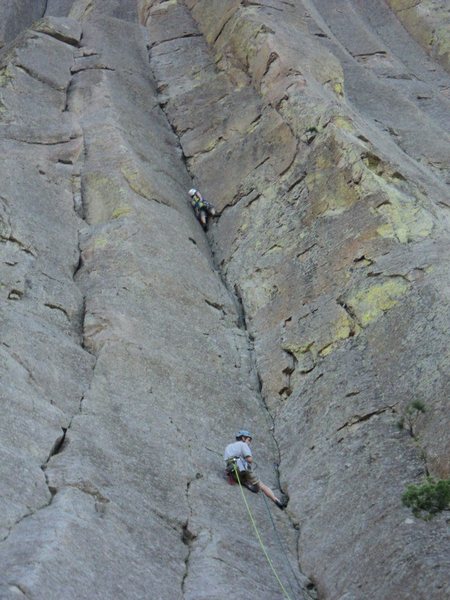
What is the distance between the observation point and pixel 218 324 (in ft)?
65.1

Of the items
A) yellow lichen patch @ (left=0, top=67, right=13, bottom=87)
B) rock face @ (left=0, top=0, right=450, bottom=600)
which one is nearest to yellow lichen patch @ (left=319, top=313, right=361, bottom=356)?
rock face @ (left=0, top=0, right=450, bottom=600)

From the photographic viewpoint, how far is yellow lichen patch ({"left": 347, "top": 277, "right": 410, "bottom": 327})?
1742cm

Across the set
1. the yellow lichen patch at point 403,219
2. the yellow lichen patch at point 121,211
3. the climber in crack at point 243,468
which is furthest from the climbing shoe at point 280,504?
the yellow lichen patch at point 121,211

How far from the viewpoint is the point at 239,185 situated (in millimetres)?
24484

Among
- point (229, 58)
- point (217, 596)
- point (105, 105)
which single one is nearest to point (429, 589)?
point (217, 596)

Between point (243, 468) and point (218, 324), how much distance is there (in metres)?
5.35

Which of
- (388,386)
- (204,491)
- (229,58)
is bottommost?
(204,491)

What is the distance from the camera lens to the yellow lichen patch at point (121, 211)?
2142 cm

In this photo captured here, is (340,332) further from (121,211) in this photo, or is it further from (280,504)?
(121,211)

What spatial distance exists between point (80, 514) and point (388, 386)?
6.66 metres

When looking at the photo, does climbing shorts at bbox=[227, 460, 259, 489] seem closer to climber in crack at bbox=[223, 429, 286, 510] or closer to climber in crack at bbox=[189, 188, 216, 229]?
climber in crack at bbox=[223, 429, 286, 510]

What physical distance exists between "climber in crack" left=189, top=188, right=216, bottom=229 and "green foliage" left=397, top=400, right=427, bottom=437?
1073cm

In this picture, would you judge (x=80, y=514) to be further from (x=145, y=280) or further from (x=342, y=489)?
(x=145, y=280)

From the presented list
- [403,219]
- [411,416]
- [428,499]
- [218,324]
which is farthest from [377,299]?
[428,499]
